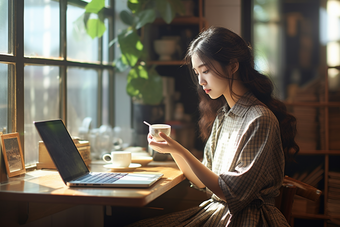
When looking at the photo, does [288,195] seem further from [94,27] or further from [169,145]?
[94,27]

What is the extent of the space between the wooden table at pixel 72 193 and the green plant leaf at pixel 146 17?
1183 mm

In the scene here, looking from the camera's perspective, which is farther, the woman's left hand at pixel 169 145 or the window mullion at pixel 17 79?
the window mullion at pixel 17 79

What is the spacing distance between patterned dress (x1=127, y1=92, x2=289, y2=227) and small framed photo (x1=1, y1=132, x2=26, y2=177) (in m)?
0.62

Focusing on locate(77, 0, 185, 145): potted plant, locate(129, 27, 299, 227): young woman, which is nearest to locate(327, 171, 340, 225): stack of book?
locate(129, 27, 299, 227): young woman

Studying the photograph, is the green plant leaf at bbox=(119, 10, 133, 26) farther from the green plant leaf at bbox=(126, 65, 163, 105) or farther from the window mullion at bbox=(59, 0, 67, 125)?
the window mullion at bbox=(59, 0, 67, 125)

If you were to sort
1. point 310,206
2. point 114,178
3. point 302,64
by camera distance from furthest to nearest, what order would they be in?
1. point 302,64
2. point 310,206
3. point 114,178

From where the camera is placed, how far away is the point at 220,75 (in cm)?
150

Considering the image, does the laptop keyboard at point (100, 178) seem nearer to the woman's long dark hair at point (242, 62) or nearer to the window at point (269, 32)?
the woman's long dark hair at point (242, 62)

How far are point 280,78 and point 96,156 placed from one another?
1.60m

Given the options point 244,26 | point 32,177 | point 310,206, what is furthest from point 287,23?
point 32,177

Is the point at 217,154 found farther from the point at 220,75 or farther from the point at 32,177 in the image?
the point at 32,177

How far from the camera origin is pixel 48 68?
199 centimetres

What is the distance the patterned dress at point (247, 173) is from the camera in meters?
1.30

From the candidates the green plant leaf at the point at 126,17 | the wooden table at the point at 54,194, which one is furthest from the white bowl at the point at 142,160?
the green plant leaf at the point at 126,17
